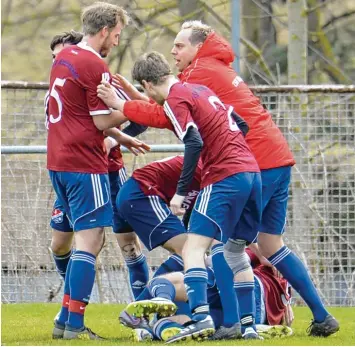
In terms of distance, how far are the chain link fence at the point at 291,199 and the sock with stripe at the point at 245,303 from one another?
307cm

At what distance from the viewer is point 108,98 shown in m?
7.40

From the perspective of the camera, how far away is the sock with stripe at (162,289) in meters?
7.38

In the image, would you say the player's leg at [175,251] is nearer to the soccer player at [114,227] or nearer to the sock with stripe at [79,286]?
the soccer player at [114,227]

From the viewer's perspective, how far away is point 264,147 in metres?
7.76

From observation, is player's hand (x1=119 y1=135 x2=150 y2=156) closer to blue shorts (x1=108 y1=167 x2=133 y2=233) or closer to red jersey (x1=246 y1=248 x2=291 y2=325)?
blue shorts (x1=108 y1=167 x2=133 y2=233)

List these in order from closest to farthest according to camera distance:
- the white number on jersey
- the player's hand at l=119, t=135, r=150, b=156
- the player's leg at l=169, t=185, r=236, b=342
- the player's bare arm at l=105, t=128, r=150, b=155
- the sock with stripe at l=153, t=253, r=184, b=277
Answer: the player's leg at l=169, t=185, r=236, b=342 < the white number on jersey < the player's bare arm at l=105, t=128, r=150, b=155 < the player's hand at l=119, t=135, r=150, b=156 < the sock with stripe at l=153, t=253, r=184, b=277

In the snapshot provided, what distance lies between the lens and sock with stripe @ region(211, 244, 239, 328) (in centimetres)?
737

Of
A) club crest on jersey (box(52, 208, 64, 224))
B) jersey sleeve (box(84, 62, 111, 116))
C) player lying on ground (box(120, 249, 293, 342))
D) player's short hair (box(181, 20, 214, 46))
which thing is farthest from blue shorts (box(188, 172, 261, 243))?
club crest on jersey (box(52, 208, 64, 224))

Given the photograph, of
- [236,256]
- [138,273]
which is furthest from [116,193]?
[236,256]

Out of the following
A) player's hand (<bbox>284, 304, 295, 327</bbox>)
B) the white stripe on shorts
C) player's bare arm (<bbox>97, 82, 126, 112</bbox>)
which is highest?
player's bare arm (<bbox>97, 82, 126, 112</bbox>)

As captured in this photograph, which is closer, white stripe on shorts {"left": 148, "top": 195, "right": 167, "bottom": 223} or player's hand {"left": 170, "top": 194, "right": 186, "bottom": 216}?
player's hand {"left": 170, "top": 194, "right": 186, "bottom": 216}

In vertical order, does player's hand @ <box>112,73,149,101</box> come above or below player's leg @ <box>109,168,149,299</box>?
above

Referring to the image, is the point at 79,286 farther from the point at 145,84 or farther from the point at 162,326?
the point at 145,84

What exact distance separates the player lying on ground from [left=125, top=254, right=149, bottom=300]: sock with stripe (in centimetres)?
64
